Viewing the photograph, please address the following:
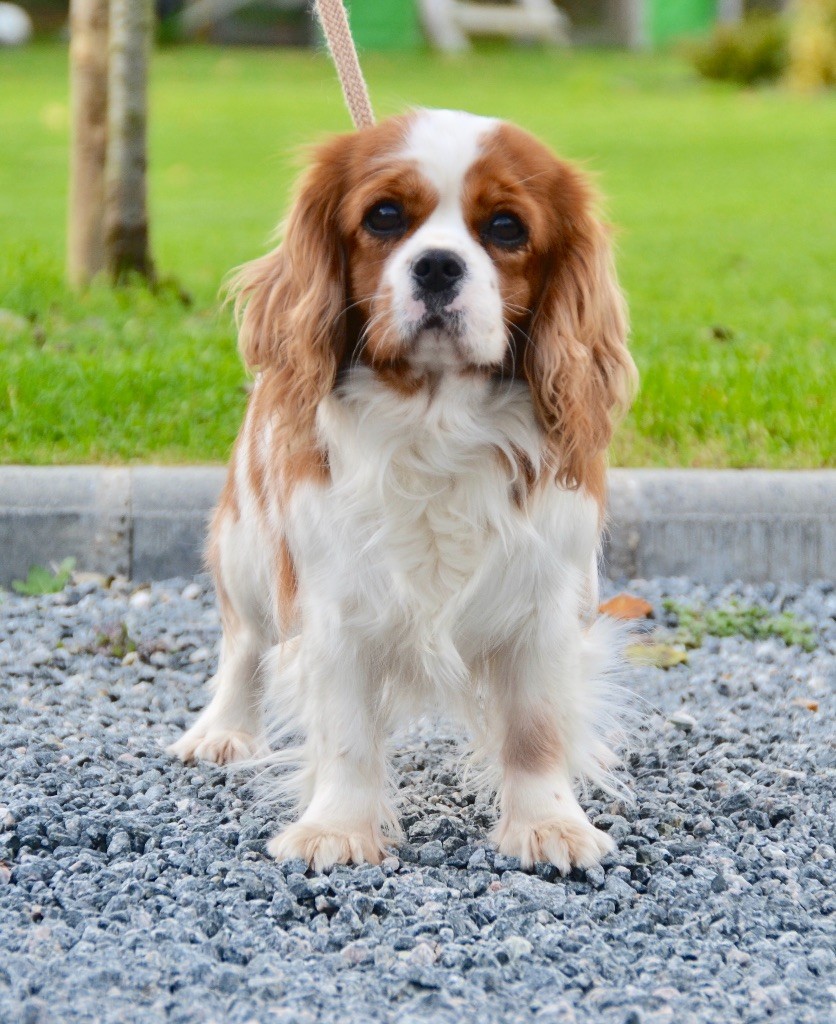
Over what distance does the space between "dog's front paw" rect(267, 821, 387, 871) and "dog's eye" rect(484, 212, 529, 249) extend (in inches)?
45.4

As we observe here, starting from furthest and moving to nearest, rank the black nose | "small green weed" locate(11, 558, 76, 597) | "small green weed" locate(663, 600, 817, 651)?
"small green weed" locate(11, 558, 76, 597)
"small green weed" locate(663, 600, 817, 651)
the black nose

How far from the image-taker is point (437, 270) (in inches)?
103

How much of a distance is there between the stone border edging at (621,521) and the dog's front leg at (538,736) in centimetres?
142

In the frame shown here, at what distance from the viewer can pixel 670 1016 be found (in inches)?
→ 86.8

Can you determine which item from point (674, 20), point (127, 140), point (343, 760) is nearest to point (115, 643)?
point (343, 760)

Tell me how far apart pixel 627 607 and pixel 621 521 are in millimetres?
322

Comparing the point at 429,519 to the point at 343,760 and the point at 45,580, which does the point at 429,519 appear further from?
the point at 45,580

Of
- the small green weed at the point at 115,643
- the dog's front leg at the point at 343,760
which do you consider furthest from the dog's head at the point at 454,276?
the small green weed at the point at 115,643

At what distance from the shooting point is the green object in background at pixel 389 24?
30.2m

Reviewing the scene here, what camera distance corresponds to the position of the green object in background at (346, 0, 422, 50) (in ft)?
99.1

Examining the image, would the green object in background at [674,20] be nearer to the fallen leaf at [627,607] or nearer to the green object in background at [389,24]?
the green object in background at [389,24]

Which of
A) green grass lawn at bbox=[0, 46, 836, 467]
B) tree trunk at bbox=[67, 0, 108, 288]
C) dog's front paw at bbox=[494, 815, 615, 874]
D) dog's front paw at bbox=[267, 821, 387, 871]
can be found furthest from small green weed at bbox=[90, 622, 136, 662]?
tree trunk at bbox=[67, 0, 108, 288]

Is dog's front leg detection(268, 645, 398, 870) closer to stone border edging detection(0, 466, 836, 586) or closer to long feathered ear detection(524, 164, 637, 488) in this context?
long feathered ear detection(524, 164, 637, 488)

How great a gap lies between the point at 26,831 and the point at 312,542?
2.50 feet
